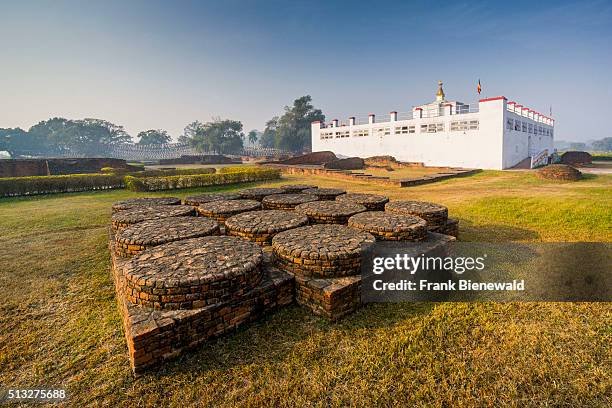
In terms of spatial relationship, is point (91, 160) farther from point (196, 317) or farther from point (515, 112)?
Answer: point (515, 112)

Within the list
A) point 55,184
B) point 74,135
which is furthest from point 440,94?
point 74,135

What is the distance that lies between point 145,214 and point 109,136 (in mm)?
96751

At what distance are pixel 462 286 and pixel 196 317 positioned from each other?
3.30 meters

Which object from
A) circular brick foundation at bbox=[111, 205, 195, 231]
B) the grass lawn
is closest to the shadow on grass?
the grass lawn

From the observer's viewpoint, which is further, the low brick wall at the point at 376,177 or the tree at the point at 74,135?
the tree at the point at 74,135

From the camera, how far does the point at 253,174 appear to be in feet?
53.6

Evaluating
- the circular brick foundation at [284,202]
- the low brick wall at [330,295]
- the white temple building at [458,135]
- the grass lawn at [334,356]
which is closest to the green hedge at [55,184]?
the grass lawn at [334,356]

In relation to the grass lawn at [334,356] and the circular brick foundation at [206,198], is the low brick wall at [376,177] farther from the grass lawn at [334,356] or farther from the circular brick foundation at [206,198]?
the grass lawn at [334,356]

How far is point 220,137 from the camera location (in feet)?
228

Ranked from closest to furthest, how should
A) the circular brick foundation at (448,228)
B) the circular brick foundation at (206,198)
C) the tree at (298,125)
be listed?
the circular brick foundation at (448,228), the circular brick foundation at (206,198), the tree at (298,125)

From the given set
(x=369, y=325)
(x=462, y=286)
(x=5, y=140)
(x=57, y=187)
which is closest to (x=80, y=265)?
(x=369, y=325)

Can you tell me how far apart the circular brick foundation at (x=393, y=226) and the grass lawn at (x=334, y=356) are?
0.96 meters

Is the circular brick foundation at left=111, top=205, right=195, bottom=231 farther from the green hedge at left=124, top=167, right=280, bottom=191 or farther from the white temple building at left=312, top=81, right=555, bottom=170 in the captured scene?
the white temple building at left=312, top=81, right=555, bottom=170

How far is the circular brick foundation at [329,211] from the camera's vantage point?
4.87 m
